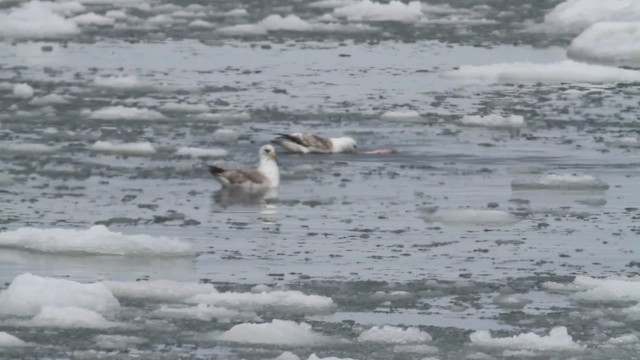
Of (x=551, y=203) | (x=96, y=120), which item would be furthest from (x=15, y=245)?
(x=96, y=120)

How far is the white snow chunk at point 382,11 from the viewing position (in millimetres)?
31234

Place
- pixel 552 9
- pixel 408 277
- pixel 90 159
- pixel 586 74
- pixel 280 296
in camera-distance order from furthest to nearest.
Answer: pixel 552 9, pixel 586 74, pixel 90 159, pixel 408 277, pixel 280 296

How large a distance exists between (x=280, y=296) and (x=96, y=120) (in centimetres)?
839

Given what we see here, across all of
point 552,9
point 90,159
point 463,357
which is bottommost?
point 463,357

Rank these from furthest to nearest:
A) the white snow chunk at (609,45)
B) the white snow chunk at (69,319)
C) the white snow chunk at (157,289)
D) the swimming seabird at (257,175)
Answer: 1. the white snow chunk at (609,45)
2. the swimming seabird at (257,175)
3. the white snow chunk at (157,289)
4. the white snow chunk at (69,319)

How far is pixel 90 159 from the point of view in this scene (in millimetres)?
16422

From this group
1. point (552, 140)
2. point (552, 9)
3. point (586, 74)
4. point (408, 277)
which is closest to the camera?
point (408, 277)

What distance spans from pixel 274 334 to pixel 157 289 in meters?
1.27

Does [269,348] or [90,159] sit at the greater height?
[90,159]

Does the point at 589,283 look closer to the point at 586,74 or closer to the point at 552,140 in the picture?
the point at 552,140

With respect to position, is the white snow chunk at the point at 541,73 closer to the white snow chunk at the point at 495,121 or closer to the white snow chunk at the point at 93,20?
the white snow chunk at the point at 495,121

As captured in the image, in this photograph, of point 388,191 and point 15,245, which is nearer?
point 15,245

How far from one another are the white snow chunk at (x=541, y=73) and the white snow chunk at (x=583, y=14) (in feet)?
21.3

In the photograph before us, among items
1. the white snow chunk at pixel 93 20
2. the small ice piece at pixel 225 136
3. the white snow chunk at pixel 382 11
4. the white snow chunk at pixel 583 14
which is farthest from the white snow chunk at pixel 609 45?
the small ice piece at pixel 225 136
